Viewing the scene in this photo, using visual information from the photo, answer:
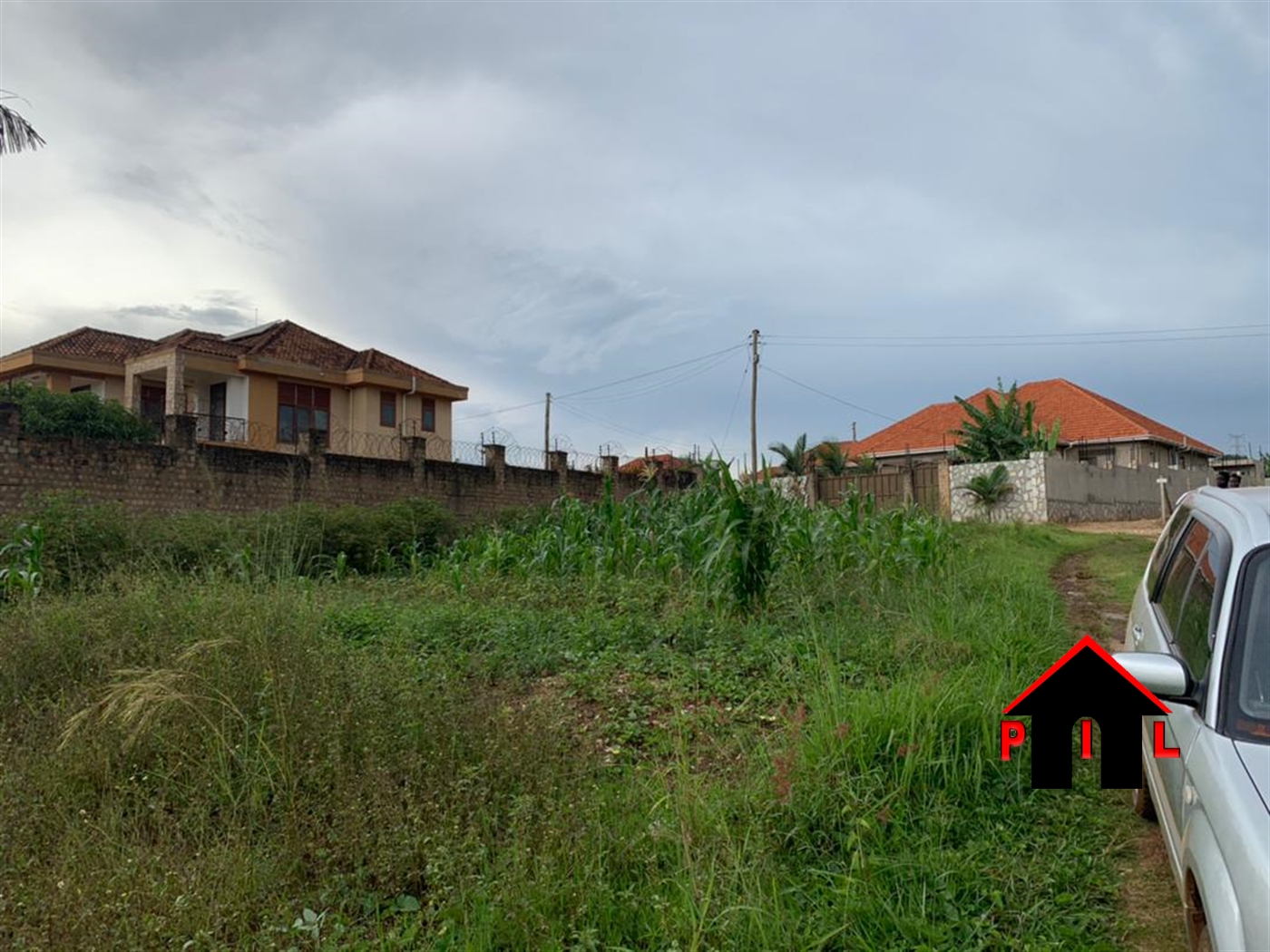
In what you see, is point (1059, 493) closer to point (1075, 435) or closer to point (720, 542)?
point (1075, 435)

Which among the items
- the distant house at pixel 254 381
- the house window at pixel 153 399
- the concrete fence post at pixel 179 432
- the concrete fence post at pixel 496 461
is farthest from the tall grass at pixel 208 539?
the house window at pixel 153 399

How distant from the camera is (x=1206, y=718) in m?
2.64

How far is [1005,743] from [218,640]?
13.3ft

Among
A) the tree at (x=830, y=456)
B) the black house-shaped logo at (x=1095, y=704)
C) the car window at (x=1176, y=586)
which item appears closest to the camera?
the black house-shaped logo at (x=1095, y=704)

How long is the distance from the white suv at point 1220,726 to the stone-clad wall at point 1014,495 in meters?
21.7

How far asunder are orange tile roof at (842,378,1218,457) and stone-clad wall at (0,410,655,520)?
20483 mm

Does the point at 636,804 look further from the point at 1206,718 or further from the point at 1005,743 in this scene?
the point at 1206,718

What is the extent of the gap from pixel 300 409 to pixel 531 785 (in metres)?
28.0

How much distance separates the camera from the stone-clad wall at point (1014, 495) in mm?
24703

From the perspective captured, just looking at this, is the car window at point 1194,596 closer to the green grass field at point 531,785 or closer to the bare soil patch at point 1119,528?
the green grass field at point 531,785

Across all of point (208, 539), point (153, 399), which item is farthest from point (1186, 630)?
point (153, 399)

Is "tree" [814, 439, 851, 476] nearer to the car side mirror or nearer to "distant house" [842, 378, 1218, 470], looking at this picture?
"distant house" [842, 378, 1218, 470]

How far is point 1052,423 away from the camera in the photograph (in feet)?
117

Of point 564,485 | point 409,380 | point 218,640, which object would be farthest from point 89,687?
point 409,380
